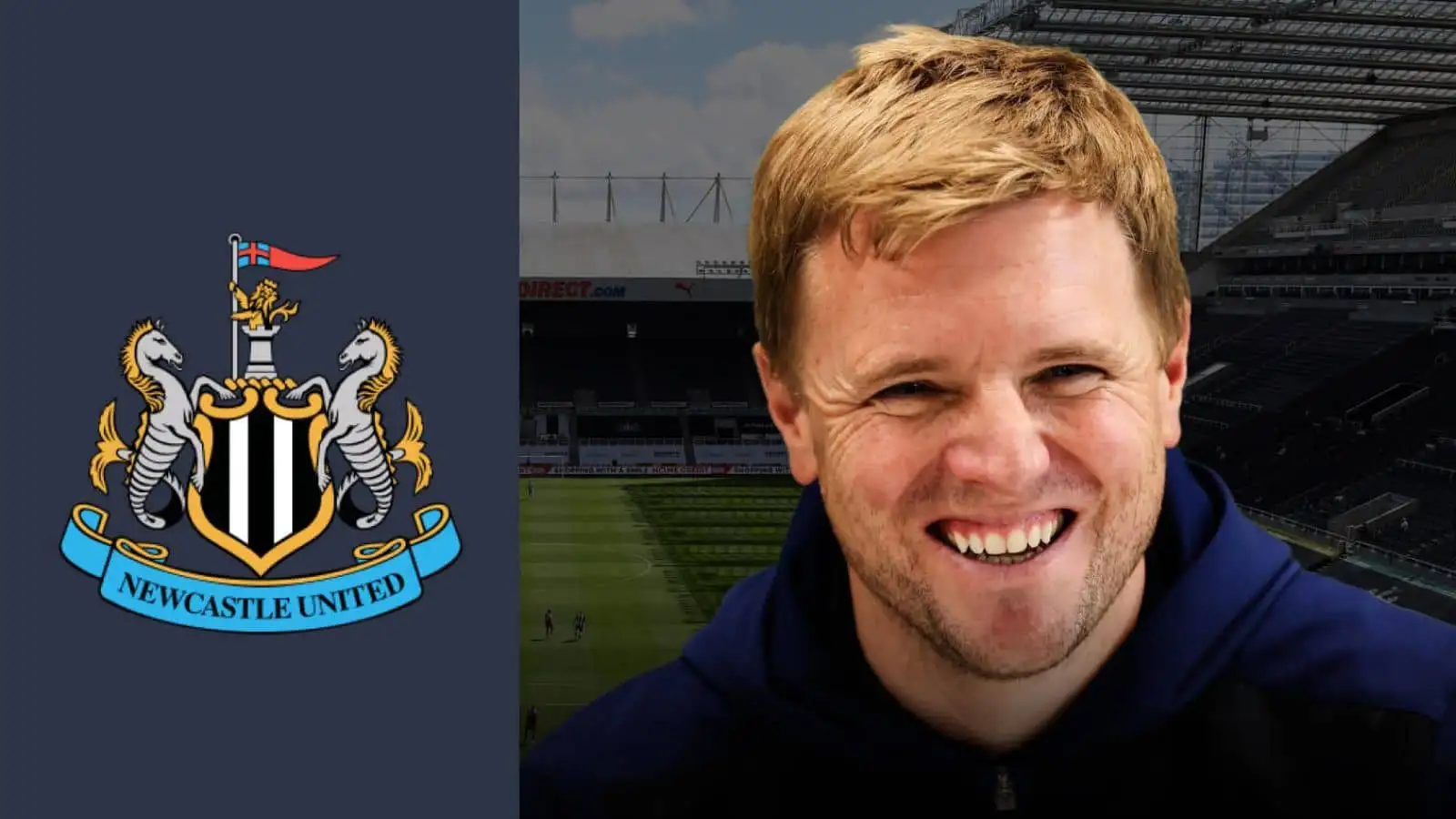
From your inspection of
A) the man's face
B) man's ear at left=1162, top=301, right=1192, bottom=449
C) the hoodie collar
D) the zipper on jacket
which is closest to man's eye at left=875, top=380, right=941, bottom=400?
the man's face

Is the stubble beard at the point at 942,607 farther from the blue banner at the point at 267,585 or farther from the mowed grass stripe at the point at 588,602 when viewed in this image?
the mowed grass stripe at the point at 588,602

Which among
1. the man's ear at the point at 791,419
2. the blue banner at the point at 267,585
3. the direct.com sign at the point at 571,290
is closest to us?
the man's ear at the point at 791,419

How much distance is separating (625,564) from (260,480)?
26.2 ft

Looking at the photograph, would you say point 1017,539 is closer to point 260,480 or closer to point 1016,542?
point 1016,542

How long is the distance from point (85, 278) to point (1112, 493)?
2728 mm

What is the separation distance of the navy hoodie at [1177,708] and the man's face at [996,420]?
0.29 m

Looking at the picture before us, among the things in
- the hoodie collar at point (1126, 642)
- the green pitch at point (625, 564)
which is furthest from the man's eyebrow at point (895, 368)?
the green pitch at point (625, 564)

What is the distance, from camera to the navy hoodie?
1.71 m

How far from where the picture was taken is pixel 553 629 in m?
9.30

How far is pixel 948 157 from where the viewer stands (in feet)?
4.53

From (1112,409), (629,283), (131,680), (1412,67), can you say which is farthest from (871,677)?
(629,283)

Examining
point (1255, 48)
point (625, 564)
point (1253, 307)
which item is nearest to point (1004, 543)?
point (1255, 48)

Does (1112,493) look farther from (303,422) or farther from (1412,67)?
(1412,67)

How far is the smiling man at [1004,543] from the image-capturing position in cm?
140
